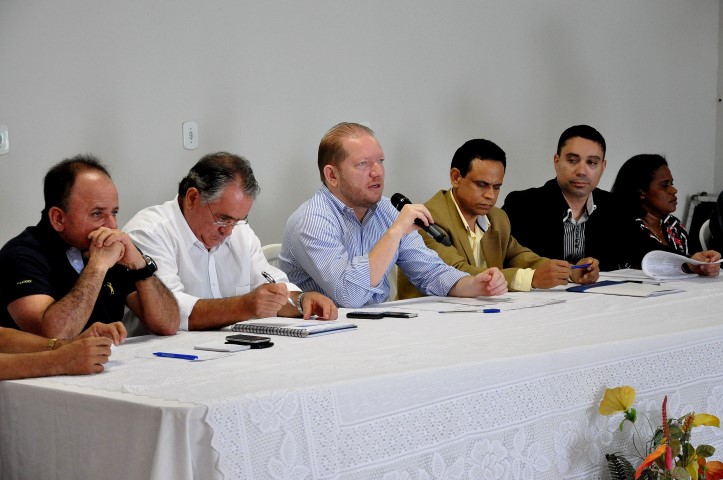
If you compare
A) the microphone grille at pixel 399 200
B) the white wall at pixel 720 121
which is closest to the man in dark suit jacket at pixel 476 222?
the microphone grille at pixel 399 200

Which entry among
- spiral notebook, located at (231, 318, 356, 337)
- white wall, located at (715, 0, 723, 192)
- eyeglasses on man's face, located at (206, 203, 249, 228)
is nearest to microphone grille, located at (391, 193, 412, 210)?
eyeglasses on man's face, located at (206, 203, 249, 228)

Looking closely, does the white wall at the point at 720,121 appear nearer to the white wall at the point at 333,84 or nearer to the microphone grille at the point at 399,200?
the white wall at the point at 333,84

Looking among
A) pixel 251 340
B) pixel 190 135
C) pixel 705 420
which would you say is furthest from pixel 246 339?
pixel 190 135

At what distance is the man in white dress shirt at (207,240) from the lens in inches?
94.8

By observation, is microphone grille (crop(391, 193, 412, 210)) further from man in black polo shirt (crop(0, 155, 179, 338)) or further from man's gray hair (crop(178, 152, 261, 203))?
man in black polo shirt (crop(0, 155, 179, 338))

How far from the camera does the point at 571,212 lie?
13.1 ft

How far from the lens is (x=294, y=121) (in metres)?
3.91

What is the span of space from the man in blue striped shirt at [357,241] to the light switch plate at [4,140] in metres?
0.97

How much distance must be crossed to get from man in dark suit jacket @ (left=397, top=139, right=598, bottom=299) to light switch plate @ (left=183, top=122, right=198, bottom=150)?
0.94 meters

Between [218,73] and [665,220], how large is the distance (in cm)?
221

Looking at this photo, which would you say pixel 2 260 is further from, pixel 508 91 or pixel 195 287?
pixel 508 91

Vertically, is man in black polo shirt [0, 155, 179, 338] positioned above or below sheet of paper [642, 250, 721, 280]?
above

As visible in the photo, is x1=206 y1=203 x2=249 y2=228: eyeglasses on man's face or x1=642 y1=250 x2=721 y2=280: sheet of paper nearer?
x1=206 y1=203 x2=249 y2=228: eyeglasses on man's face

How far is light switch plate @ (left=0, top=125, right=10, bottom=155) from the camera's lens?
301cm
